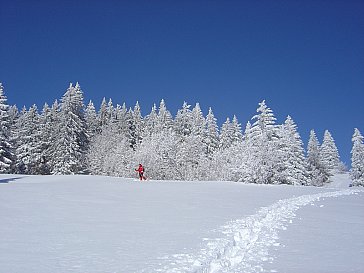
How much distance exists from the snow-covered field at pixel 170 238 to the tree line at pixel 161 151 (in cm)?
2953

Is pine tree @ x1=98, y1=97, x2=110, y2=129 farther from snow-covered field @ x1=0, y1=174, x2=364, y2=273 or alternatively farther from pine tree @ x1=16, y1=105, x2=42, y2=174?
snow-covered field @ x1=0, y1=174, x2=364, y2=273

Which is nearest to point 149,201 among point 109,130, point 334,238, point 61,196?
point 61,196

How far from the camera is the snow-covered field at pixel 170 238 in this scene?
7602 millimetres

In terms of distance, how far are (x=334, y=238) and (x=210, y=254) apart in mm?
4956

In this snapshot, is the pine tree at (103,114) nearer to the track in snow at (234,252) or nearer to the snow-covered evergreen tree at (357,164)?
the snow-covered evergreen tree at (357,164)

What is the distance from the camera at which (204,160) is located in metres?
61.4

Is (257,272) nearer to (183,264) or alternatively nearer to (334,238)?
(183,264)

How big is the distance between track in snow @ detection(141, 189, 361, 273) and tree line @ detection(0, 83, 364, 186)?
108ft

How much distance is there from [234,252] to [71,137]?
49346 mm

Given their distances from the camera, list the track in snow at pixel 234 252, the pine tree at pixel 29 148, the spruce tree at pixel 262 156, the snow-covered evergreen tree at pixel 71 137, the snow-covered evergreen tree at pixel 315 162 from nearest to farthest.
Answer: the track in snow at pixel 234 252, the spruce tree at pixel 262 156, the snow-covered evergreen tree at pixel 71 137, the pine tree at pixel 29 148, the snow-covered evergreen tree at pixel 315 162

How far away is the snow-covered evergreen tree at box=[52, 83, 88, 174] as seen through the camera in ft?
174

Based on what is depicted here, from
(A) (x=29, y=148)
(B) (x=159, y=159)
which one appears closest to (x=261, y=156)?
(B) (x=159, y=159)

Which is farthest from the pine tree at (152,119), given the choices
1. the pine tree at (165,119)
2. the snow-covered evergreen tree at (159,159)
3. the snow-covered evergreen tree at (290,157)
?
the snow-covered evergreen tree at (290,157)

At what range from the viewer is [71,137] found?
180 feet
